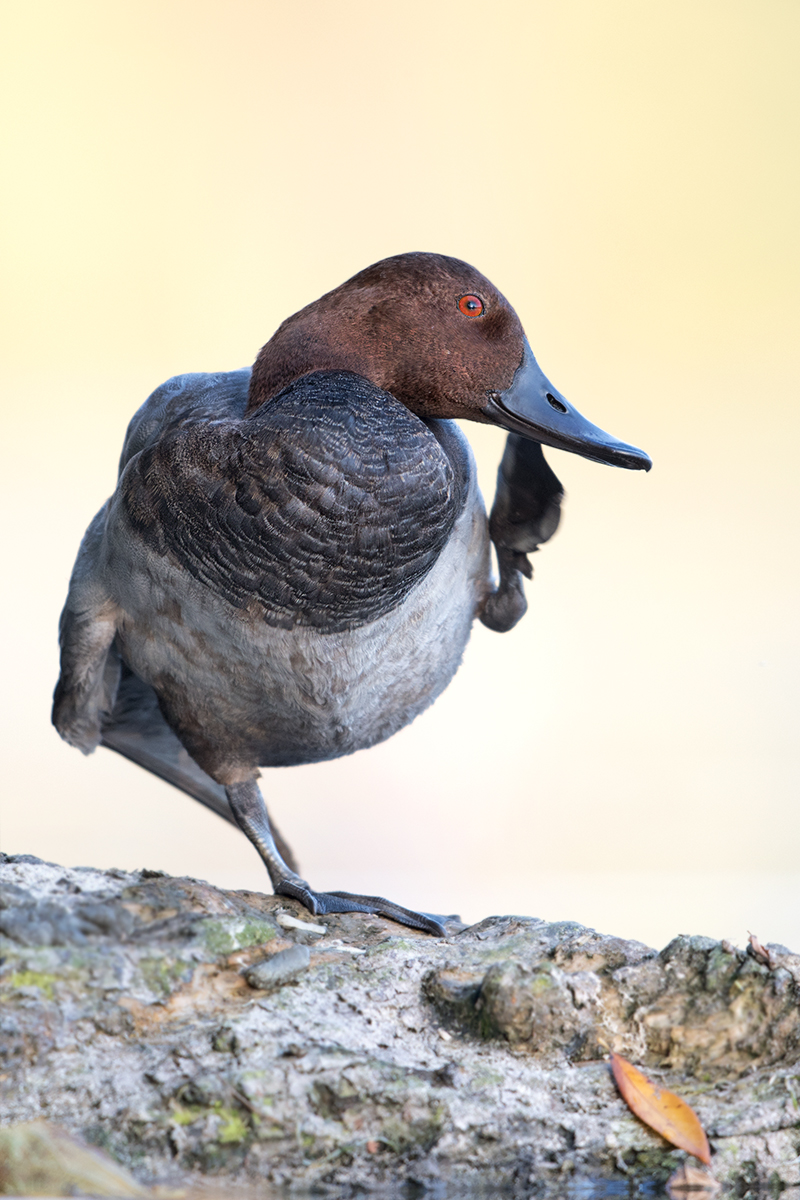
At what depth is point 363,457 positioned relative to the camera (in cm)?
128

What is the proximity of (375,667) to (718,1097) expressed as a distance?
684 millimetres

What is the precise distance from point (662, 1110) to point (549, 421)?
861mm

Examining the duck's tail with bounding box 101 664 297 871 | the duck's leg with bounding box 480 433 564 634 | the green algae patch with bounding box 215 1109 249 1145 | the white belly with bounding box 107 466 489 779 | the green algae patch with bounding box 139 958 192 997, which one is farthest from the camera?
the duck's tail with bounding box 101 664 297 871

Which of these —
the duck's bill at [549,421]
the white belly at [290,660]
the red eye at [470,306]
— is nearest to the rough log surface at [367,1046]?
the white belly at [290,660]

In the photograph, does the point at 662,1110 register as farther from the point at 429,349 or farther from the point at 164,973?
the point at 429,349

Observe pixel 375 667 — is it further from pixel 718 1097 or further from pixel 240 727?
pixel 718 1097

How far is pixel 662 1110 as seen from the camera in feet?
3.28

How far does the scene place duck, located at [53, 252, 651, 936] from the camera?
1.30 metres

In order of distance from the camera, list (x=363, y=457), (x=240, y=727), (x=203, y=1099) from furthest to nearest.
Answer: (x=240, y=727), (x=363, y=457), (x=203, y=1099)

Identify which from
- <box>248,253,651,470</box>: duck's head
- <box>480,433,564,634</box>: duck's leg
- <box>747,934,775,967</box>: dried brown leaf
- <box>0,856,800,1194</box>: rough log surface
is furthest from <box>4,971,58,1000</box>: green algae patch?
<box>480,433,564,634</box>: duck's leg

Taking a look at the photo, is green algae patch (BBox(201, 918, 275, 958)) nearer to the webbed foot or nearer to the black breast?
the webbed foot

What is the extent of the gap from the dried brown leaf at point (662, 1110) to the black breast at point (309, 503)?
590 mm

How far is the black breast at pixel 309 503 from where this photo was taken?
4.17ft

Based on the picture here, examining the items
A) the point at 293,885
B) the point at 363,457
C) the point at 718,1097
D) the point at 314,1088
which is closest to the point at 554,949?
the point at 718,1097
